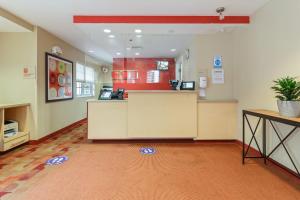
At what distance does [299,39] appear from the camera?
259 cm

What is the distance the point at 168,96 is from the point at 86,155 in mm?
1914

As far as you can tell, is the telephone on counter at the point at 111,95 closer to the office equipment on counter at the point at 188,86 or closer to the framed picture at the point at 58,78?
the framed picture at the point at 58,78

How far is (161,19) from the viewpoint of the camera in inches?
147

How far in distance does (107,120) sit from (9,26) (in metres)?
2.46

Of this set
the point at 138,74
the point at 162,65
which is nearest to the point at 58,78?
the point at 138,74

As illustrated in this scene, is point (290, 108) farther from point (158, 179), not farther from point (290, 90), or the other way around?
point (158, 179)

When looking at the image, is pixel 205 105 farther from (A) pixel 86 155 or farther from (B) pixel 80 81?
(B) pixel 80 81

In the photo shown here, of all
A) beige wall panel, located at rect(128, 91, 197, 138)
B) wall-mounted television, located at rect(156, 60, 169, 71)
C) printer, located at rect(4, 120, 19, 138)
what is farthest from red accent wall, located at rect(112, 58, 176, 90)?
printer, located at rect(4, 120, 19, 138)

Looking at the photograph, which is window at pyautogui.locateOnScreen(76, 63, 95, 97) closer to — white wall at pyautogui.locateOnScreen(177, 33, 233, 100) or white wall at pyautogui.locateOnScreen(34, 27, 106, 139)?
white wall at pyautogui.locateOnScreen(34, 27, 106, 139)

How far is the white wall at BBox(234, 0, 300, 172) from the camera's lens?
2.71 meters

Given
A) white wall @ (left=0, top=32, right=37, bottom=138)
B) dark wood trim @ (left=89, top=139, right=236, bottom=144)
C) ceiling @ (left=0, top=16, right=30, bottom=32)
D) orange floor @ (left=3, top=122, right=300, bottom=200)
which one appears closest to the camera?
orange floor @ (left=3, top=122, right=300, bottom=200)

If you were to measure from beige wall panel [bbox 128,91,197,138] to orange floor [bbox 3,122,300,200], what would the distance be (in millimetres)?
699

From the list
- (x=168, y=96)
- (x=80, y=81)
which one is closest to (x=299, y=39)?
(x=168, y=96)

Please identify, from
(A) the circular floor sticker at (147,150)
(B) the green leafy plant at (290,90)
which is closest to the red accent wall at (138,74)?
(A) the circular floor sticker at (147,150)
